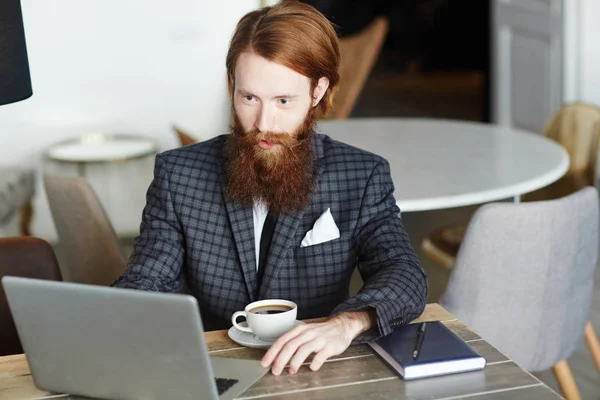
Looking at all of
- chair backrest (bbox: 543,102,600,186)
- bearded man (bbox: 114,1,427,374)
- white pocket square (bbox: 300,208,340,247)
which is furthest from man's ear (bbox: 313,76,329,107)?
chair backrest (bbox: 543,102,600,186)

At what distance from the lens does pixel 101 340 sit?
1.42 metres

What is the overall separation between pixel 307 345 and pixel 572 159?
220 centimetres

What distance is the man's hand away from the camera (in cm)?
158

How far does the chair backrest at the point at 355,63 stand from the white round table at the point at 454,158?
624mm

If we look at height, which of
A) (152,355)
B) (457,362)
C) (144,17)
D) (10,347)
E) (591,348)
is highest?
(144,17)

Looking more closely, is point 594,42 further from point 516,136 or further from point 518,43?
point 516,136

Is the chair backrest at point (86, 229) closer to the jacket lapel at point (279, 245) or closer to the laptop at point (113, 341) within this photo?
the jacket lapel at point (279, 245)

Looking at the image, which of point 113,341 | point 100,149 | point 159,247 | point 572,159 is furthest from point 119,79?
point 113,341

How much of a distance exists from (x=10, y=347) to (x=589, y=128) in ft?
7.27

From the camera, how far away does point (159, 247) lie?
6.73 feet

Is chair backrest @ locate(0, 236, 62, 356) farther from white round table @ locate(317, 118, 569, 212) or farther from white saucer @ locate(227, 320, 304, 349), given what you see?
white round table @ locate(317, 118, 569, 212)

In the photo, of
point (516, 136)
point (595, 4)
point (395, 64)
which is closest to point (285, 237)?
point (516, 136)

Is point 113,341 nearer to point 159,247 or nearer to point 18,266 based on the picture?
point 159,247

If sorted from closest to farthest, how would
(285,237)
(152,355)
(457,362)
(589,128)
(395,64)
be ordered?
(152,355) < (457,362) < (285,237) < (589,128) < (395,64)
